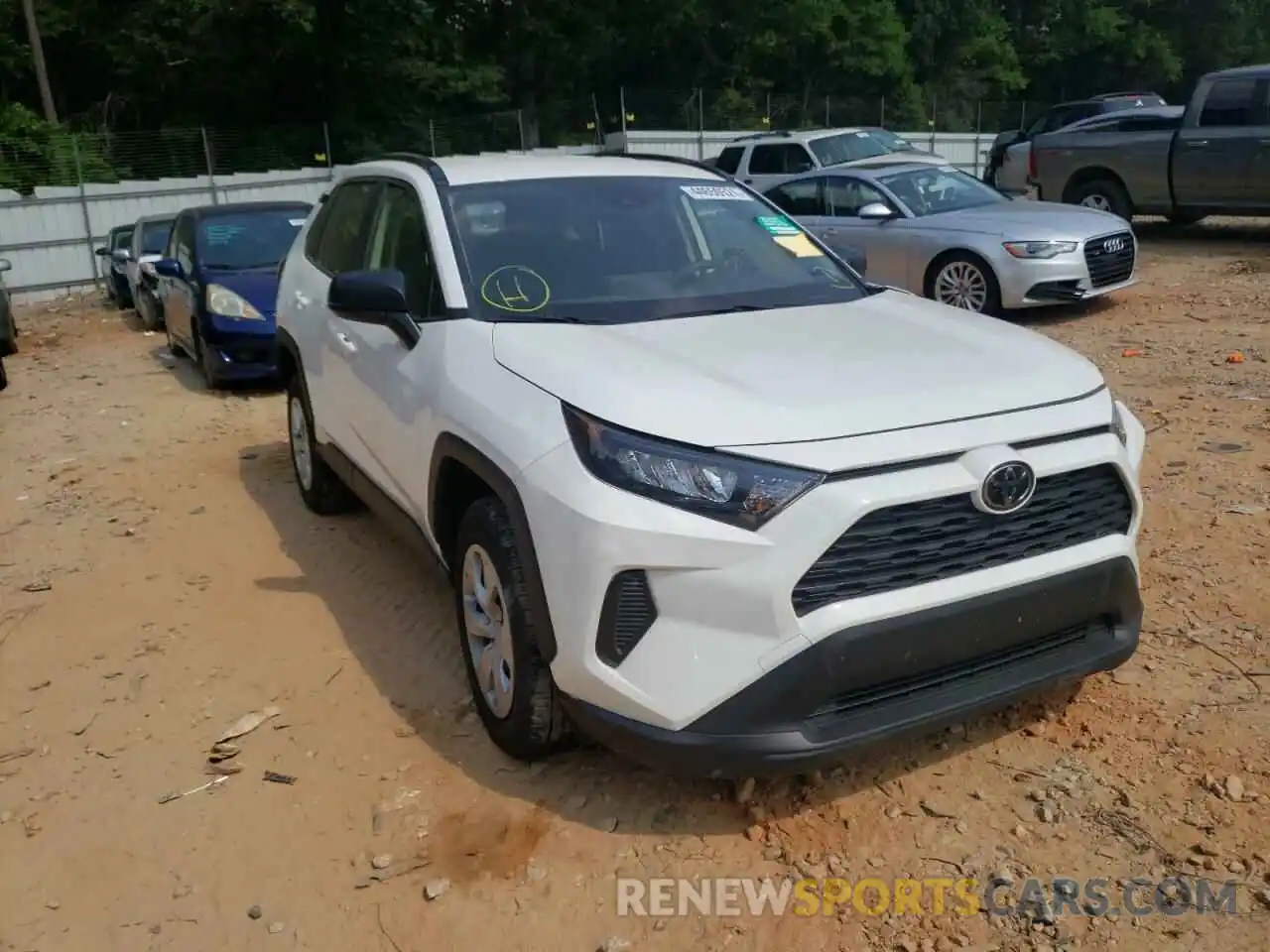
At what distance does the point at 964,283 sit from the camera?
32.2ft

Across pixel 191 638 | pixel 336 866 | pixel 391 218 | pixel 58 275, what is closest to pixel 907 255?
pixel 391 218

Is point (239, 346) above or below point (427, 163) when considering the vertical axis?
below

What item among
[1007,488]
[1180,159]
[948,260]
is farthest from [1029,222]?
[1007,488]

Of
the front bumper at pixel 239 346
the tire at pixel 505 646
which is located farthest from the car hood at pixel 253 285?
the tire at pixel 505 646

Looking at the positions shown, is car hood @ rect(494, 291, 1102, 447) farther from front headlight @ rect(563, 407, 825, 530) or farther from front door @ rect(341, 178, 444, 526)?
front door @ rect(341, 178, 444, 526)

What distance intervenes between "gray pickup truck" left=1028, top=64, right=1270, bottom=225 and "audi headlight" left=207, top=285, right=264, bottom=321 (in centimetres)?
1010

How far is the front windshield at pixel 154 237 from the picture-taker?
→ 15086mm

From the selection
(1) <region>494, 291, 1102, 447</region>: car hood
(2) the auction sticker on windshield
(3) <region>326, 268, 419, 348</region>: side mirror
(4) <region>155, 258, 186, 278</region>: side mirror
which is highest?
(2) the auction sticker on windshield

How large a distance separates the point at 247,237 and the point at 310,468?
5154 millimetres

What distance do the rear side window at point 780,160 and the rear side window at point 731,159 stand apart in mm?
276

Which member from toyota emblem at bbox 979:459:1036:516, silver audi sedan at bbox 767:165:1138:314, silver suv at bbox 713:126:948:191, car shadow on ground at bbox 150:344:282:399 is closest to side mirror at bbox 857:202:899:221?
silver audi sedan at bbox 767:165:1138:314

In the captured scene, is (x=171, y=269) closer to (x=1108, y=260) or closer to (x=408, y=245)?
(x=408, y=245)

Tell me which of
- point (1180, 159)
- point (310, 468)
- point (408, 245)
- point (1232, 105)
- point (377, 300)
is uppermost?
point (1232, 105)

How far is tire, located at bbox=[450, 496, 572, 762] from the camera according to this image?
316cm
